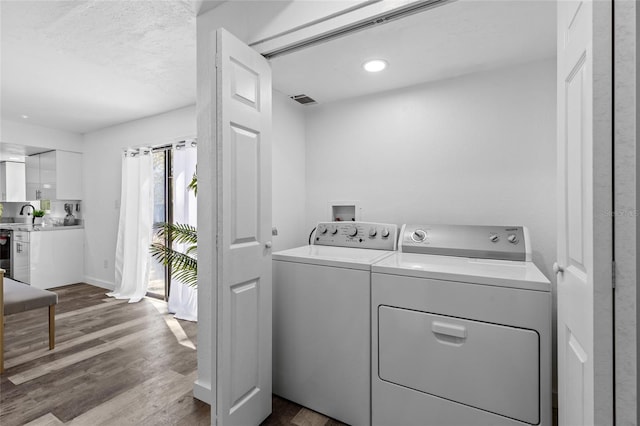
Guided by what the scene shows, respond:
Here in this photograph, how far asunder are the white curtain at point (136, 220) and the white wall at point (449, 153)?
2.44m

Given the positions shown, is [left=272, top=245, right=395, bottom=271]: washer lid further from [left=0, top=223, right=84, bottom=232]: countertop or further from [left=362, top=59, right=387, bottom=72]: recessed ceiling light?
[left=0, top=223, right=84, bottom=232]: countertop

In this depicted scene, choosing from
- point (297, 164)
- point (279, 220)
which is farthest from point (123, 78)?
point (279, 220)

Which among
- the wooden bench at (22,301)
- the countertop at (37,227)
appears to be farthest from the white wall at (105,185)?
the wooden bench at (22,301)

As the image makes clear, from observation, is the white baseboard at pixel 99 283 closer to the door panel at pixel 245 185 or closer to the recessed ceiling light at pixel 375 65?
the door panel at pixel 245 185

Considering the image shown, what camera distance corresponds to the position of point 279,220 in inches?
97.0

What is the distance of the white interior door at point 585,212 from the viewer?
736 millimetres

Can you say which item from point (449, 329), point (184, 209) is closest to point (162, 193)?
point (184, 209)

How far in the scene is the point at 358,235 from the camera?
2.25 m

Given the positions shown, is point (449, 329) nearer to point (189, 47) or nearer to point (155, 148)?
point (189, 47)

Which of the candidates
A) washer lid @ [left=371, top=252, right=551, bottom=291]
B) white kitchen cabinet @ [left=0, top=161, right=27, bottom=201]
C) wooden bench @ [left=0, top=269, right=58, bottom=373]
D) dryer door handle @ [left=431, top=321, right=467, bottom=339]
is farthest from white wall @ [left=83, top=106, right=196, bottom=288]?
dryer door handle @ [left=431, top=321, right=467, bottom=339]

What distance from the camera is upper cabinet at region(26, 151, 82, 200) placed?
457 centimetres

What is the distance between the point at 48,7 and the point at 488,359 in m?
2.98

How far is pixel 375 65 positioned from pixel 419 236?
3.78ft

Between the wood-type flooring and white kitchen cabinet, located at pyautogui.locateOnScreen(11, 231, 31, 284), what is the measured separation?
1.37 meters
